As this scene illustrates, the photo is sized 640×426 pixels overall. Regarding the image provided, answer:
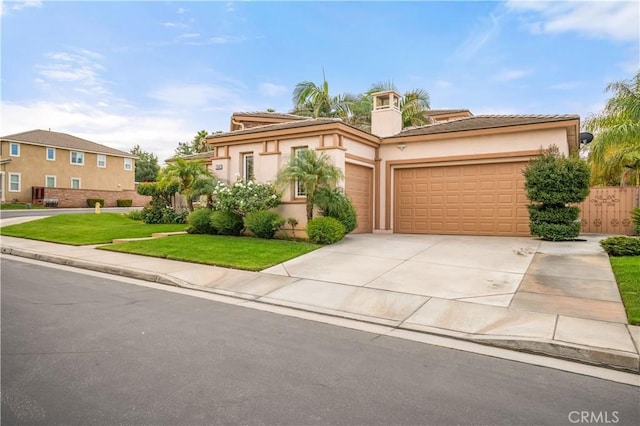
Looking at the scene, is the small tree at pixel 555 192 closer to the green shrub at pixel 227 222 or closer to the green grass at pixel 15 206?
the green shrub at pixel 227 222

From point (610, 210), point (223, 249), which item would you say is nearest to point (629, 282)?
point (610, 210)

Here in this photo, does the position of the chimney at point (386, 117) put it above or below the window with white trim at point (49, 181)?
above

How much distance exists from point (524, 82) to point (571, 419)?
18.7 meters

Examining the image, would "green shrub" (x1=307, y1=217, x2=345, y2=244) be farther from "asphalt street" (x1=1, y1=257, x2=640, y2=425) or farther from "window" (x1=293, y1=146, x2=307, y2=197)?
"asphalt street" (x1=1, y1=257, x2=640, y2=425)

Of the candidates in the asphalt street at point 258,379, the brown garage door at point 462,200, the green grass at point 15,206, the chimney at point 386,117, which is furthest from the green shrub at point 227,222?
the green grass at point 15,206

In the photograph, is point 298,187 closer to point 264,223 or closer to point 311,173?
point 311,173

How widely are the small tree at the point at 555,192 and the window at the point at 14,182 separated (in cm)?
4018

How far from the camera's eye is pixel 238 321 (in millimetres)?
6199

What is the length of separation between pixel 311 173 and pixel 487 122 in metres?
7.21

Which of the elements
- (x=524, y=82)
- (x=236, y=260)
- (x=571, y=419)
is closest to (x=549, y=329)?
(x=571, y=419)

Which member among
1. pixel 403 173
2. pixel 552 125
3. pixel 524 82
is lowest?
pixel 403 173

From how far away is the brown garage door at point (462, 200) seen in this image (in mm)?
14266

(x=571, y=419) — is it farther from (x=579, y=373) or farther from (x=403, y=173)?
(x=403, y=173)

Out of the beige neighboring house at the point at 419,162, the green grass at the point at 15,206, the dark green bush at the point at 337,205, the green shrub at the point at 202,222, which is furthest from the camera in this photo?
the green grass at the point at 15,206
